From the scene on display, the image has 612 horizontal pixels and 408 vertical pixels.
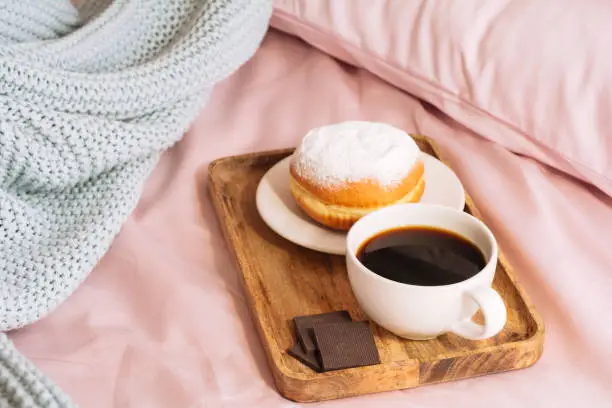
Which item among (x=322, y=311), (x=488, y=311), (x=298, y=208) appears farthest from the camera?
(x=298, y=208)

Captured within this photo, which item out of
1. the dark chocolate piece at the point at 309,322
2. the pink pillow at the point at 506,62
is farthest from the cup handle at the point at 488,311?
the pink pillow at the point at 506,62

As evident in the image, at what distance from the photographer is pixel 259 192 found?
775 mm

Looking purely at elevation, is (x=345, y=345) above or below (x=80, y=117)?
below

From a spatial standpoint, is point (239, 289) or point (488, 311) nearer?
point (488, 311)

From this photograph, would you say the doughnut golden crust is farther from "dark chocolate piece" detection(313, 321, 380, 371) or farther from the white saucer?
"dark chocolate piece" detection(313, 321, 380, 371)

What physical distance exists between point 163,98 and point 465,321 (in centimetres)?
39

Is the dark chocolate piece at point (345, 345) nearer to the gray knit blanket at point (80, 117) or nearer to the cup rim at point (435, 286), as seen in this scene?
the cup rim at point (435, 286)

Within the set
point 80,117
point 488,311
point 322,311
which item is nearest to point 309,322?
point 322,311

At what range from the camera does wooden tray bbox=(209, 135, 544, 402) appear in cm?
59

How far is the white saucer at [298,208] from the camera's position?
28.3 inches

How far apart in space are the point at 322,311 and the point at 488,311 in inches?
6.1

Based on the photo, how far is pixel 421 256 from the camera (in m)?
0.63

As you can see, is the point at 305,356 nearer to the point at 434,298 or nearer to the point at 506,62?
the point at 434,298

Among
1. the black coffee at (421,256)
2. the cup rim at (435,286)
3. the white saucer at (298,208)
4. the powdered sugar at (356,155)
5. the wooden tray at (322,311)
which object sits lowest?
the wooden tray at (322,311)
